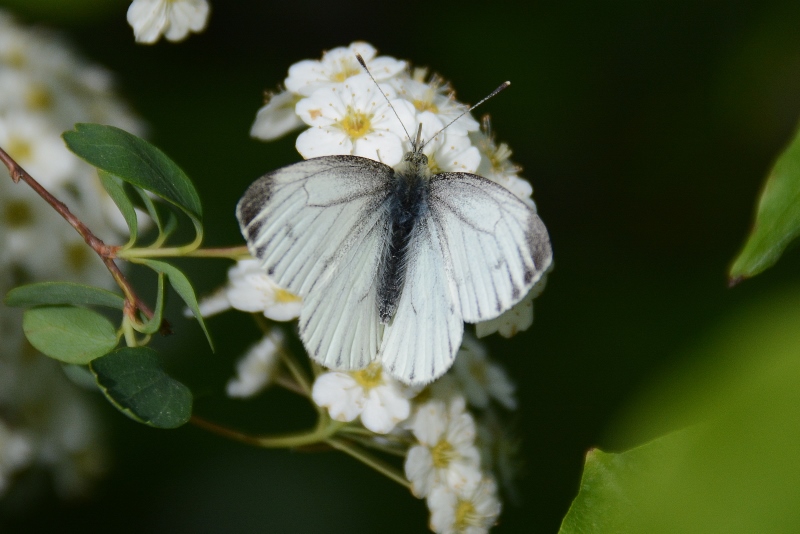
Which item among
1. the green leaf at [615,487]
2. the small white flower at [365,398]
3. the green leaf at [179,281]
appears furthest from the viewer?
the small white flower at [365,398]

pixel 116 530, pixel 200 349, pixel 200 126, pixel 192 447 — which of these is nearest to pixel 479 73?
pixel 200 126

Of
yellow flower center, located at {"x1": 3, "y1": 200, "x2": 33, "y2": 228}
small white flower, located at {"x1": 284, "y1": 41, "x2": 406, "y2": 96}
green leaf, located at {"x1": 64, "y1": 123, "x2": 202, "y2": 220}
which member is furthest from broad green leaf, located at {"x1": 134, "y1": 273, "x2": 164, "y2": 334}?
yellow flower center, located at {"x1": 3, "y1": 200, "x2": 33, "y2": 228}

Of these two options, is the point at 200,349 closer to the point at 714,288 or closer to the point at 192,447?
the point at 192,447

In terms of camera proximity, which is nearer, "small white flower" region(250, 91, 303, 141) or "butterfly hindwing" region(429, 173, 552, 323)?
"butterfly hindwing" region(429, 173, 552, 323)

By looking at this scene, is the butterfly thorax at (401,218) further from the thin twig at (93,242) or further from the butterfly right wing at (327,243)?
the thin twig at (93,242)

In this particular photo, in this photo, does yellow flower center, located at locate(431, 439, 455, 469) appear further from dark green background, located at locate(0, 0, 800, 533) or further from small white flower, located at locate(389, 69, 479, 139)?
dark green background, located at locate(0, 0, 800, 533)

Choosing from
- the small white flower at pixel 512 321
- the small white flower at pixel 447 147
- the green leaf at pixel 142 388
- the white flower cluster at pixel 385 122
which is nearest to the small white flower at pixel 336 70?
the white flower cluster at pixel 385 122
